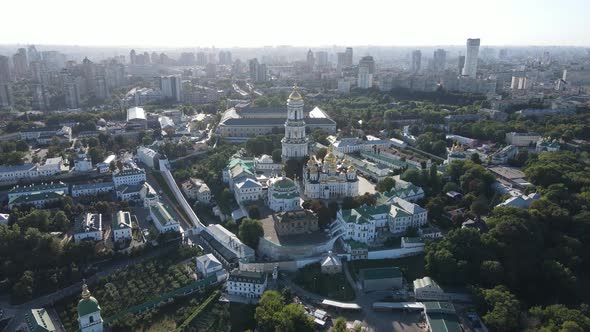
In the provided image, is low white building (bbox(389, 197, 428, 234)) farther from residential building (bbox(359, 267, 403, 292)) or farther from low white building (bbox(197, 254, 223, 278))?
low white building (bbox(197, 254, 223, 278))

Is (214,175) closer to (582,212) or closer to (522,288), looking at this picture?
(522,288)

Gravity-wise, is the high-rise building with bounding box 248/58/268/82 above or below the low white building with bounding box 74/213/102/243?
above

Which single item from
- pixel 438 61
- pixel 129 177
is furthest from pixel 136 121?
pixel 438 61

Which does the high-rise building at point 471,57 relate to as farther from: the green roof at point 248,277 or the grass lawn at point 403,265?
the green roof at point 248,277

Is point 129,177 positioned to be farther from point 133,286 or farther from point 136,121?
point 136,121

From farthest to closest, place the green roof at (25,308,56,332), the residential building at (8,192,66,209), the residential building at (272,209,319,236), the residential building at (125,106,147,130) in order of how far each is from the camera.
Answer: the residential building at (125,106,147,130) → the residential building at (8,192,66,209) → the residential building at (272,209,319,236) → the green roof at (25,308,56,332)

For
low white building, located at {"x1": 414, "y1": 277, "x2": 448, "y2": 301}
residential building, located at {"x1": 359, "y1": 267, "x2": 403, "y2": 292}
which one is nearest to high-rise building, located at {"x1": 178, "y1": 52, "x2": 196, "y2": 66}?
residential building, located at {"x1": 359, "y1": 267, "x2": 403, "y2": 292}
